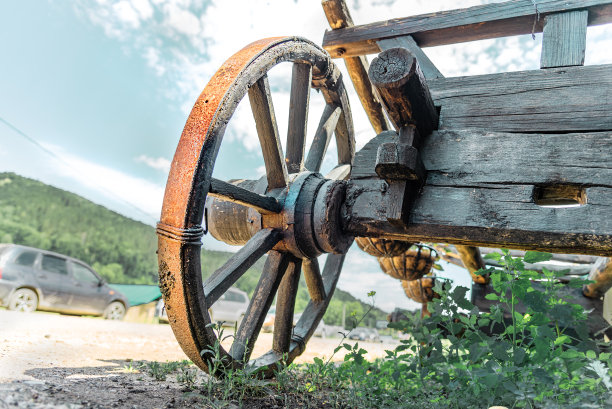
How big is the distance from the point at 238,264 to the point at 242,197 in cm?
30

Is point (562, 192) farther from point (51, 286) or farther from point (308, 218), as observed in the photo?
point (51, 286)

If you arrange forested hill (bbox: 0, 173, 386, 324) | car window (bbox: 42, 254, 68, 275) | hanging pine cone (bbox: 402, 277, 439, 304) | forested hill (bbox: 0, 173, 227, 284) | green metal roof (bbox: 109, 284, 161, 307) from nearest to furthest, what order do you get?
hanging pine cone (bbox: 402, 277, 439, 304)
car window (bbox: 42, 254, 68, 275)
green metal roof (bbox: 109, 284, 161, 307)
forested hill (bbox: 0, 173, 386, 324)
forested hill (bbox: 0, 173, 227, 284)

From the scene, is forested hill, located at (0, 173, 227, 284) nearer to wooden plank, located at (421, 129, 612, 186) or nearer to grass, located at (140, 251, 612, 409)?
grass, located at (140, 251, 612, 409)

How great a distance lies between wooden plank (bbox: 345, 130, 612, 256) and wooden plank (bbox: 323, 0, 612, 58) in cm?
73

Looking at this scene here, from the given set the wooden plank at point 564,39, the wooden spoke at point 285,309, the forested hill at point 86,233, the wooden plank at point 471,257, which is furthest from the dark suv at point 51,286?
the forested hill at point 86,233

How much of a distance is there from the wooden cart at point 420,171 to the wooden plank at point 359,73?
1.67ft

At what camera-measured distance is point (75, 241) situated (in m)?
20.4

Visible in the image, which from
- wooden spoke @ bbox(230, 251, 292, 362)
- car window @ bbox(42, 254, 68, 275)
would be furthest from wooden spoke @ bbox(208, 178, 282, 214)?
car window @ bbox(42, 254, 68, 275)

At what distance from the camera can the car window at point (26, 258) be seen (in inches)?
264

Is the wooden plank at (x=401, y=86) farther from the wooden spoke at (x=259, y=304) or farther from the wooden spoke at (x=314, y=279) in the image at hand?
the wooden spoke at (x=314, y=279)

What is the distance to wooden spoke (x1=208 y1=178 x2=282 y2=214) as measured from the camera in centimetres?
170

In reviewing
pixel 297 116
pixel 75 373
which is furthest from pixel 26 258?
pixel 297 116

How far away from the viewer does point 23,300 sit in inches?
261

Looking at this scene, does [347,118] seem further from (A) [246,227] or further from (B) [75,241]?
(B) [75,241]
